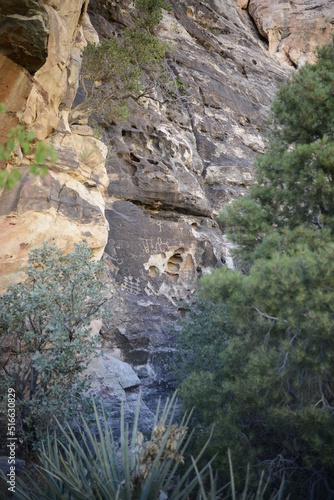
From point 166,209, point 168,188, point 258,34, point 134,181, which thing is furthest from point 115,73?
point 258,34

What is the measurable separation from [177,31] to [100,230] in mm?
12842

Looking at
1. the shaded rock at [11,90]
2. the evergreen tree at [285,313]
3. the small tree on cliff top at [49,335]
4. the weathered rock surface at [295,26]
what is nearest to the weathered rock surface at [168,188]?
the small tree on cliff top at [49,335]

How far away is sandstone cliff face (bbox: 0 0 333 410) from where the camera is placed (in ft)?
23.8

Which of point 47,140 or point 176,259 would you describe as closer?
point 47,140

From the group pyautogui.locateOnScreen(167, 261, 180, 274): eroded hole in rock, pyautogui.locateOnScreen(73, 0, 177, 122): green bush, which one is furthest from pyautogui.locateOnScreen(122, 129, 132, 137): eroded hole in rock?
pyautogui.locateOnScreen(167, 261, 180, 274): eroded hole in rock

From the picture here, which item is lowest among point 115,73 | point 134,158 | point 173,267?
point 173,267

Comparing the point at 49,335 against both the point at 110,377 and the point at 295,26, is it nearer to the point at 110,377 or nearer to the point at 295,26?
the point at 110,377

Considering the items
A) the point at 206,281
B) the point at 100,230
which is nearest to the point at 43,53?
the point at 100,230

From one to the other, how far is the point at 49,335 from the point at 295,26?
27336 mm

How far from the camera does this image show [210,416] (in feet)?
15.6

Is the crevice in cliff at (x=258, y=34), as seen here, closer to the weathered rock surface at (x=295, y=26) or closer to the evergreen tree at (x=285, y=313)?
the weathered rock surface at (x=295, y=26)

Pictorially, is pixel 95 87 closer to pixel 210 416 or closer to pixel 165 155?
pixel 165 155

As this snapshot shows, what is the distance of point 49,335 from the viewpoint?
5469 millimetres

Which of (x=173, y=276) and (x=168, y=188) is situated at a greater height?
(x=168, y=188)
